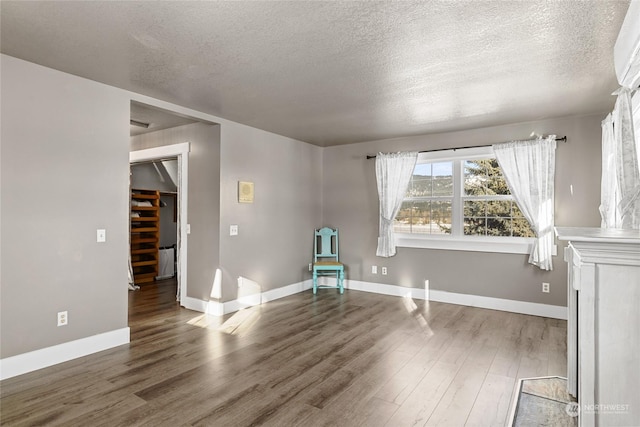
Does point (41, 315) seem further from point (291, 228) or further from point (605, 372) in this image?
point (605, 372)

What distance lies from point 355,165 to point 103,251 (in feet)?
12.6

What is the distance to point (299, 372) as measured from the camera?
2.78 m

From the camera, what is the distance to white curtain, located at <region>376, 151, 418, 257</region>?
5.25m

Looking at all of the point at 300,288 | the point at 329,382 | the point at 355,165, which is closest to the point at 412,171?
the point at 355,165

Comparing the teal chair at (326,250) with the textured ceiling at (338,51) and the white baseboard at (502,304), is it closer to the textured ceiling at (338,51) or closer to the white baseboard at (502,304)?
the white baseboard at (502,304)

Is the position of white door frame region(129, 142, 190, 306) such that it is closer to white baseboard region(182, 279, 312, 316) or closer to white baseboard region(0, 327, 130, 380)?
white baseboard region(182, 279, 312, 316)

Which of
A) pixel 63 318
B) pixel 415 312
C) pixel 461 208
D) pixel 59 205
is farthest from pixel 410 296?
pixel 59 205

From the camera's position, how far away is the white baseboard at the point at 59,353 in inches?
105

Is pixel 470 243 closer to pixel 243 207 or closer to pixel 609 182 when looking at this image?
pixel 609 182

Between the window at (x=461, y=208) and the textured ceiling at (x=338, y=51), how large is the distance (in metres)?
1.04

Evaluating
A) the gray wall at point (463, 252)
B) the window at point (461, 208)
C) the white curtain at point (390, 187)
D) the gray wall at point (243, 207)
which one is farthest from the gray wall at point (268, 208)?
the window at point (461, 208)

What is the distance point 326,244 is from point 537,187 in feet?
10.3

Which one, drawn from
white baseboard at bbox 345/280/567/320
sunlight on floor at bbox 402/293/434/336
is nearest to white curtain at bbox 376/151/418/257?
white baseboard at bbox 345/280/567/320

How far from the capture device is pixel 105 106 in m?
3.25
